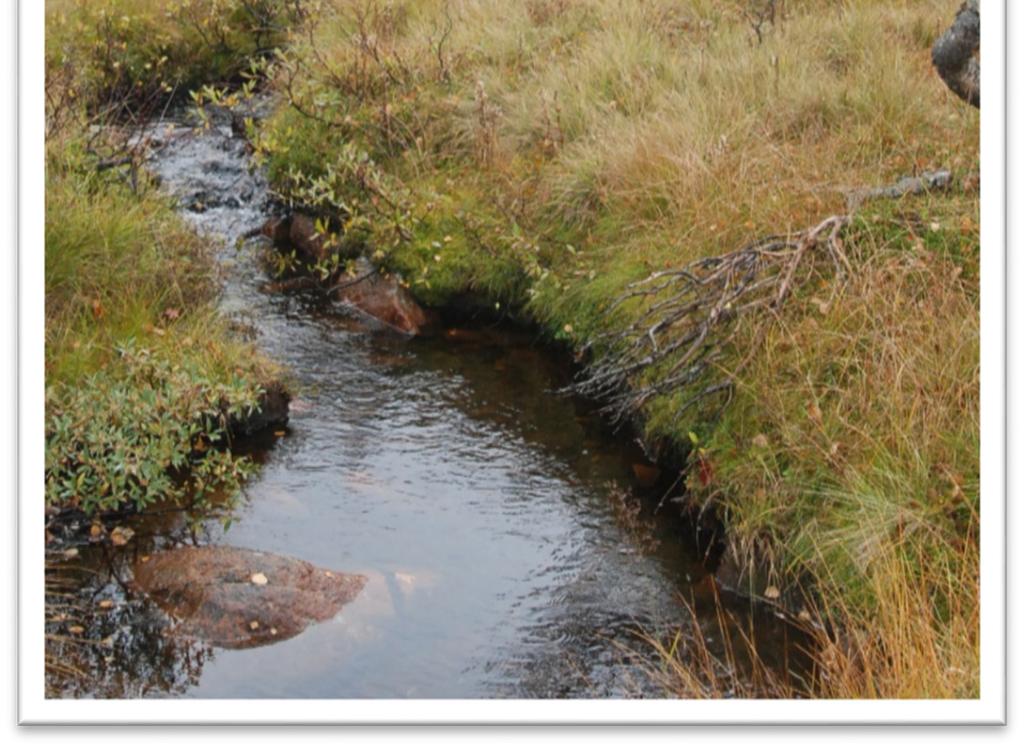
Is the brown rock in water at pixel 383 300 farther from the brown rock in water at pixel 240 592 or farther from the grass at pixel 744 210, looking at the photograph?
the brown rock in water at pixel 240 592

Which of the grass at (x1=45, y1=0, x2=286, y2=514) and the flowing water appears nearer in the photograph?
the flowing water

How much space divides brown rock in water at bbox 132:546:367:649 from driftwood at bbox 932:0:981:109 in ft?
13.7

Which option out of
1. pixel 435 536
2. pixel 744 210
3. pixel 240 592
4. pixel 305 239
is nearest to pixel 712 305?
pixel 744 210

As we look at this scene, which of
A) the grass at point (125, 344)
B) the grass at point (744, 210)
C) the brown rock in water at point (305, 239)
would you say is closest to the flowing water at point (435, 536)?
the grass at point (125, 344)

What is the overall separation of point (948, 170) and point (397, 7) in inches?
250

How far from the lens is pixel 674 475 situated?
21.8 feet

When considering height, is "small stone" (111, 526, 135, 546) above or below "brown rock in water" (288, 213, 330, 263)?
below

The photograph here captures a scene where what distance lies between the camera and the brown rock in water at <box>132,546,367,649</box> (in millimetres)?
5059

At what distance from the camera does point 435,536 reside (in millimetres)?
5898

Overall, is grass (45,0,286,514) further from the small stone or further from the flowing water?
the flowing water

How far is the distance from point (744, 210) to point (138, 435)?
378cm

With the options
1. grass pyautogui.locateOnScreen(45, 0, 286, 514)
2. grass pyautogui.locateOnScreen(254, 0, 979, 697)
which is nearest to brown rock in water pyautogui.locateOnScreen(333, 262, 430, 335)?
grass pyautogui.locateOnScreen(254, 0, 979, 697)
